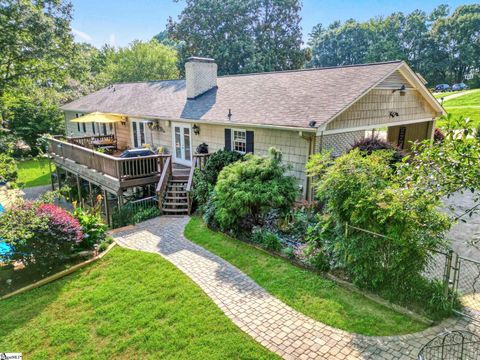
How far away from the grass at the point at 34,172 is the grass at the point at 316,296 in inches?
739

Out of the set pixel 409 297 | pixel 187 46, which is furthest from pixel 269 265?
pixel 187 46

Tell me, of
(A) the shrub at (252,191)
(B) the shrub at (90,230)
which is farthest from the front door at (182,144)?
(B) the shrub at (90,230)

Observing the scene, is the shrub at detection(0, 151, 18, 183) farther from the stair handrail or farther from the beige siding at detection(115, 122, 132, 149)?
the beige siding at detection(115, 122, 132, 149)

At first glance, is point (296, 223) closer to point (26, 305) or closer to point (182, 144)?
point (26, 305)

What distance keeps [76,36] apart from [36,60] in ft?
11.1

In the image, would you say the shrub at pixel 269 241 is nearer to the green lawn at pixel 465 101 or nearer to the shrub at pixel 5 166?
the shrub at pixel 5 166

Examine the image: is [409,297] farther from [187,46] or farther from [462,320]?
[187,46]

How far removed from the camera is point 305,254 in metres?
8.06

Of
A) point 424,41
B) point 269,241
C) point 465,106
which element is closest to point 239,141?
point 269,241

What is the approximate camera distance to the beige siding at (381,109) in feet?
39.5

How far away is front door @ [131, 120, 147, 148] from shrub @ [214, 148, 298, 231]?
10474 mm

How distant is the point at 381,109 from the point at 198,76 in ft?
31.7

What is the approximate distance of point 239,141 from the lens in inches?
534

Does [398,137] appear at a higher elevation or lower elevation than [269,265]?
higher
